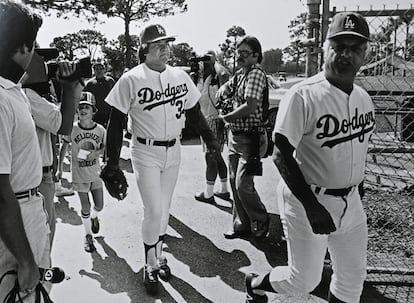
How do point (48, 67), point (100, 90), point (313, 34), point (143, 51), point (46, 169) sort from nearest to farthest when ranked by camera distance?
1. point (48, 67)
2. point (46, 169)
3. point (313, 34)
4. point (143, 51)
5. point (100, 90)

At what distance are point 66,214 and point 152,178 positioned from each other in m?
2.38

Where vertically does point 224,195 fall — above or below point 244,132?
below

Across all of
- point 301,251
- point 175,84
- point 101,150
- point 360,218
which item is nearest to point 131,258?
point 101,150

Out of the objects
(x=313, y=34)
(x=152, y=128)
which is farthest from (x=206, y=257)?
(x=313, y=34)

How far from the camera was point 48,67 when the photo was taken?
2.96 metres

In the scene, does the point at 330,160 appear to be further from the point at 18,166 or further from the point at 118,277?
the point at 118,277

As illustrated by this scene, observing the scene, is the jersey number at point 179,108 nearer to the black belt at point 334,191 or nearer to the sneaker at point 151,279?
the sneaker at point 151,279

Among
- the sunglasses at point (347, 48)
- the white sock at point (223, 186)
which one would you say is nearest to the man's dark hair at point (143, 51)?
the sunglasses at point (347, 48)

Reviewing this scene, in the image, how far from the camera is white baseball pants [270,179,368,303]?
8.82 feet

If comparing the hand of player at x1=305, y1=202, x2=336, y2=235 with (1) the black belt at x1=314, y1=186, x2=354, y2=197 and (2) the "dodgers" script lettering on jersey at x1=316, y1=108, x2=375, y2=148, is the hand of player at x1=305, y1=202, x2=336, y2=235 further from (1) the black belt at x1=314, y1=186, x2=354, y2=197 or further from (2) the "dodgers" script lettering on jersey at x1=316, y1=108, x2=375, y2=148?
(2) the "dodgers" script lettering on jersey at x1=316, y1=108, x2=375, y2=148

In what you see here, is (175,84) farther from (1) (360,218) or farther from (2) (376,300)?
(2) (376,300)

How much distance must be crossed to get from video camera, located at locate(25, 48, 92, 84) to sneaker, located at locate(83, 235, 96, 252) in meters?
1.97

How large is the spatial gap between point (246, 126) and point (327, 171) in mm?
1958

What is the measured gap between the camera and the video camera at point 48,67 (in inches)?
110
